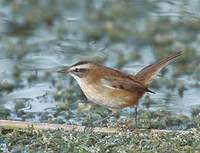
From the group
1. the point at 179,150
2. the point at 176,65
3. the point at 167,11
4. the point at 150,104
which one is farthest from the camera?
the point at 167,11

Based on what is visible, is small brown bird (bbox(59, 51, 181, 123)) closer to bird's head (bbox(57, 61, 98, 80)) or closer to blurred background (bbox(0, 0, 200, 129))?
bird's head (bbox(57, 61, 98, 80))

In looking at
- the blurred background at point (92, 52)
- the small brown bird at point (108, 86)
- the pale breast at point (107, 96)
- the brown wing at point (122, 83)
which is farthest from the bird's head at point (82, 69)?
the blurred background at point (92, 52)

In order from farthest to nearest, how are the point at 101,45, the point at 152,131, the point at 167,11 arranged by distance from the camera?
the point at 167,11 < the point at 101,45 < the point at 152,131

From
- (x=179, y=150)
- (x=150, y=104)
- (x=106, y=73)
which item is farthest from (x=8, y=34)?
(x=179, y=150)

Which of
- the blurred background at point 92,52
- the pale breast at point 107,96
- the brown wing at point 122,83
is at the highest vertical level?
the brown wing at point 122,83

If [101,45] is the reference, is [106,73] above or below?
above

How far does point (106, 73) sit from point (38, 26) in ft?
17.5

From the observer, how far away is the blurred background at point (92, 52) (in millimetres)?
11688

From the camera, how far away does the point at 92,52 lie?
565 inches

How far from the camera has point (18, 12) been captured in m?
16.0

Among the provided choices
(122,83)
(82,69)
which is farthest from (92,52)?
(122,83)

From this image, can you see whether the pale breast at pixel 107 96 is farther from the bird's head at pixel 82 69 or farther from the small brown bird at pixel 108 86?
the bird's head at pixel 82 69

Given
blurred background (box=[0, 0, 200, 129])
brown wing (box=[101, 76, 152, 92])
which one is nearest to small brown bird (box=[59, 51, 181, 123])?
brown wing (box=[101, 76, 152, 92])

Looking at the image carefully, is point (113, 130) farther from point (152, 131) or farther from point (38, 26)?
point (38, 26)
